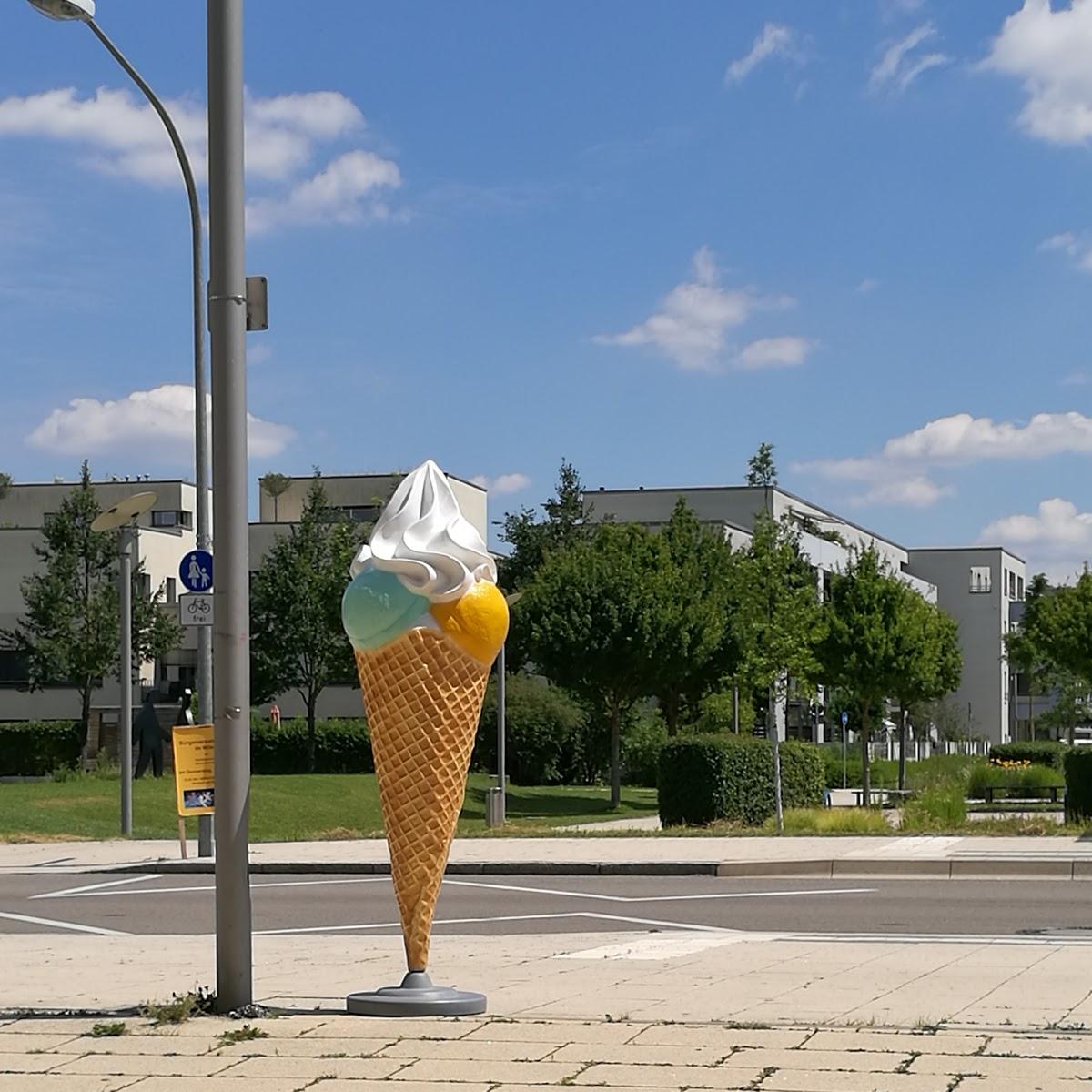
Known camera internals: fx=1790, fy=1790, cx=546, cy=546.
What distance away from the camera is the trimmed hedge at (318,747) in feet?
180

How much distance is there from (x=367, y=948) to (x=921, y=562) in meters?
116

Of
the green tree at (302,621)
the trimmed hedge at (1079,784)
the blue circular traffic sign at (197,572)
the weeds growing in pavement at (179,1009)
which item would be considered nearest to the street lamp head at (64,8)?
the blue circular traffic sign at (197,572)

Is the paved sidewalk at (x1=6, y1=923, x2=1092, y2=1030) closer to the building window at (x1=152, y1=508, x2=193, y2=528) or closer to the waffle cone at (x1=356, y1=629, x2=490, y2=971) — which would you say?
the waffle cone at (x1=356, y1=629, x2=490, y2=971)

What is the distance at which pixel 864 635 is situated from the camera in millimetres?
51500

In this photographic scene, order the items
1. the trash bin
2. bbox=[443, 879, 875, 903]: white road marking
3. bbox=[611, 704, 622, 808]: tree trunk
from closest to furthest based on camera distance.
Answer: bbox=[443, 879, 875, 903]: white road marking → the trash bin → bbox=[611, 704, 622, 808]: tree trunk

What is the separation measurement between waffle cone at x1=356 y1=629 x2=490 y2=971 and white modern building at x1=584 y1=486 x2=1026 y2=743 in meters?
80.5

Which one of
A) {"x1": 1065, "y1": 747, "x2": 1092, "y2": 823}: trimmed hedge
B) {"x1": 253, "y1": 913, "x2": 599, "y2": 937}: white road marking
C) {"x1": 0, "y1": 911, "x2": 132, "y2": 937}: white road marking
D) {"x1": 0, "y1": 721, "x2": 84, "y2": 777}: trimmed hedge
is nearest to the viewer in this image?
{"x1": 253, "y1": 913, "x2": 599, "y2": 937}: white road marking

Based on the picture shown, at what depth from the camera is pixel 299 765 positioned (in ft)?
181

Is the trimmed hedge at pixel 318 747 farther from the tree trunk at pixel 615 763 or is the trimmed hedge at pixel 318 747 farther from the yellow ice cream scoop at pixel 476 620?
the yellow ice cream scoop at pixel 476 620

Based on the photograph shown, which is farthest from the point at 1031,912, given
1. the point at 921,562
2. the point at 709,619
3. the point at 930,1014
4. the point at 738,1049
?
the point at 921,562

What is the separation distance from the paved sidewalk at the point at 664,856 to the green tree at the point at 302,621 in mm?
28042

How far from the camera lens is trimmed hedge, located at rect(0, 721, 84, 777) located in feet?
174

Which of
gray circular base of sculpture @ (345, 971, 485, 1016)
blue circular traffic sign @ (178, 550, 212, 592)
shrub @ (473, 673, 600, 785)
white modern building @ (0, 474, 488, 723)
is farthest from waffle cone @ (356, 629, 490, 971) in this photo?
white modern building @ (0, 474, 488, 723)

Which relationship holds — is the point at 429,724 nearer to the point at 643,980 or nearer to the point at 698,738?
the point at 643,980
